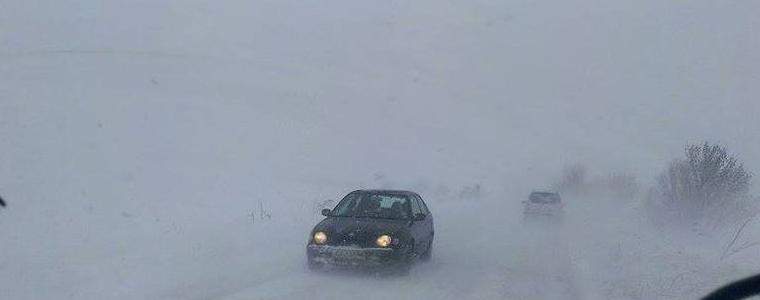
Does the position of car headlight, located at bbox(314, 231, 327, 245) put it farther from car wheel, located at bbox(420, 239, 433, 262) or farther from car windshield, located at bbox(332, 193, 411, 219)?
car wheel, located at bbox(420, 239, 433, 262)

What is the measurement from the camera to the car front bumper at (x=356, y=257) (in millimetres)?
12648

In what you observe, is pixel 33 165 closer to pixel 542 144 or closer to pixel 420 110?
pixel 420 110

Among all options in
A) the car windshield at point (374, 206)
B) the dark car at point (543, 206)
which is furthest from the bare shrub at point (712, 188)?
the car windshield at point (374, 206)

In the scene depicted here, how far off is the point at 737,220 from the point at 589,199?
28.5m

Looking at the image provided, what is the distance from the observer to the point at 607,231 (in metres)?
25.0

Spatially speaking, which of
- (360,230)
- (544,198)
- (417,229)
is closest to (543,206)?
(544,198)

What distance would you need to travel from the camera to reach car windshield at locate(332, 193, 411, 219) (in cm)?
1418

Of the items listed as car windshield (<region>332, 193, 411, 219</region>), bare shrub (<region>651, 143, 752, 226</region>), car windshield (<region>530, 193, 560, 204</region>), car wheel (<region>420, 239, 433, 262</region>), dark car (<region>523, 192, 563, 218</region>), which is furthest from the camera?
car windshield (<region>530, 193, 560, 204</region>)

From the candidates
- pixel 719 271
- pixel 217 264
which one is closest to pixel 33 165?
pixel 217 264

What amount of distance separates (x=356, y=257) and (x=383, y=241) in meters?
0.47

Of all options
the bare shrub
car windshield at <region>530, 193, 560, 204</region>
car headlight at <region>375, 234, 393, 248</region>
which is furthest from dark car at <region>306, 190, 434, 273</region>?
the bare shrub

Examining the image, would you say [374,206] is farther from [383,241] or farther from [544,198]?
[544,198]

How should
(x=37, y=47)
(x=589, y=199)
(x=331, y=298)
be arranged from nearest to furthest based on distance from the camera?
(x=331, y=298), (x=37, y=47), (x=589, y=199)

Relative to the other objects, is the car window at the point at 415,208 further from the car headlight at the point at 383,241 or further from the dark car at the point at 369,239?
the car headlight at the point at 383,241
